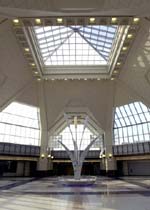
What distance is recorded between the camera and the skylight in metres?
24.2

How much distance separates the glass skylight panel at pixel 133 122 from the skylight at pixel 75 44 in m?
10.3

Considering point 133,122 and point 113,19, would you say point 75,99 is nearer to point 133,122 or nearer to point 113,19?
point 133,122

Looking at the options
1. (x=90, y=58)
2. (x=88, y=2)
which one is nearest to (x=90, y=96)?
(x=90, y=58)

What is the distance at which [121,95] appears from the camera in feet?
115

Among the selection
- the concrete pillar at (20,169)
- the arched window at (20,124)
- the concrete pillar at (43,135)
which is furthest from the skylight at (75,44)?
the concrete pillar at (20,169)

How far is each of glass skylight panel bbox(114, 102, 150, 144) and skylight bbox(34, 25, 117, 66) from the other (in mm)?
10337

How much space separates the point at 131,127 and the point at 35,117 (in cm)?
1849

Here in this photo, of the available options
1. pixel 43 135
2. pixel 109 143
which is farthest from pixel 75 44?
pixel 109 143

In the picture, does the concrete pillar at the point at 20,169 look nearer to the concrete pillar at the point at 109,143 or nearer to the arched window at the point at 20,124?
the arched window at the point at 20,124

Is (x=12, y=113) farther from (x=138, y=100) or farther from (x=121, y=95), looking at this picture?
(x=138, y=100)

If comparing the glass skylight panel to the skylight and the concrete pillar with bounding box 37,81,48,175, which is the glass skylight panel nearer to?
the skylight

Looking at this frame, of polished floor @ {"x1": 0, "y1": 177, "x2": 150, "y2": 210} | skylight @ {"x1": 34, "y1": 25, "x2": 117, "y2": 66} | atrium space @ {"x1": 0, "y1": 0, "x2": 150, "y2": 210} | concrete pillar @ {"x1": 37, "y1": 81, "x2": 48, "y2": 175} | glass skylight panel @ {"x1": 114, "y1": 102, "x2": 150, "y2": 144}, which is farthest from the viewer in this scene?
concrete pillar @ {"x1": 37, "y1": 81, "x2": 48, "y2": 175}

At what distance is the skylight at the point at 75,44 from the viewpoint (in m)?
24.2

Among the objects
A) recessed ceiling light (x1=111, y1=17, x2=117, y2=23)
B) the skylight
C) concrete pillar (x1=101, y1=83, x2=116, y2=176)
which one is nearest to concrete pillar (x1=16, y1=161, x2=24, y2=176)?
concrete pillar (x1=101, y1=83, x2=116, y2=176)
